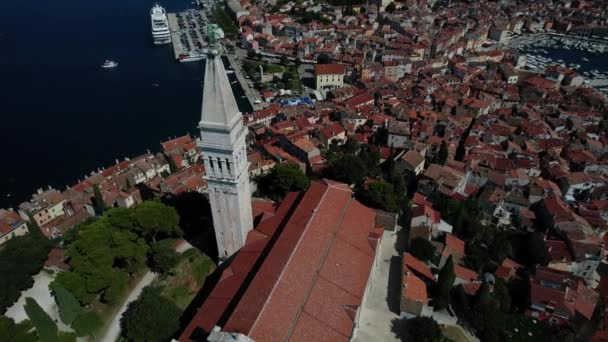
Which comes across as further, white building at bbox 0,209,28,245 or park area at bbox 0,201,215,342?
white building at bbox 0,209,28,245

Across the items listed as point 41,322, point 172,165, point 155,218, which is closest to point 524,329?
point 155,218

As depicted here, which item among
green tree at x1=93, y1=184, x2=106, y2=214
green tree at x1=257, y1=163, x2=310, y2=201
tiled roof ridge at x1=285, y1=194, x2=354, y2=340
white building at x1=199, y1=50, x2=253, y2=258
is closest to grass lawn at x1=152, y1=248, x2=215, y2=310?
white building at x1=199, y1=50, x2=253, y2=258

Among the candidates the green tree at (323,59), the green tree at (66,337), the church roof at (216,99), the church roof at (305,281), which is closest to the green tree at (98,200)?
the green tree at (66,337)

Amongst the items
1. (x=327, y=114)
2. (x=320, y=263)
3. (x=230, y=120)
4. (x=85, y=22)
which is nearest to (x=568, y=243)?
(x=320, y=263)

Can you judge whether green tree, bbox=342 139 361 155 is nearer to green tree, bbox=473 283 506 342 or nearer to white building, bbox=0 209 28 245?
green tree, bbox=473 283 506 342

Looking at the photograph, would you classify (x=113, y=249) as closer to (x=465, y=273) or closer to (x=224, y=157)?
(x=224, y=157)

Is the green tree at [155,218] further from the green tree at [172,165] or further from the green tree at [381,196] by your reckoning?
the green tree at [172,165]

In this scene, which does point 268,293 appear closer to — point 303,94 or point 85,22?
point 303,94
